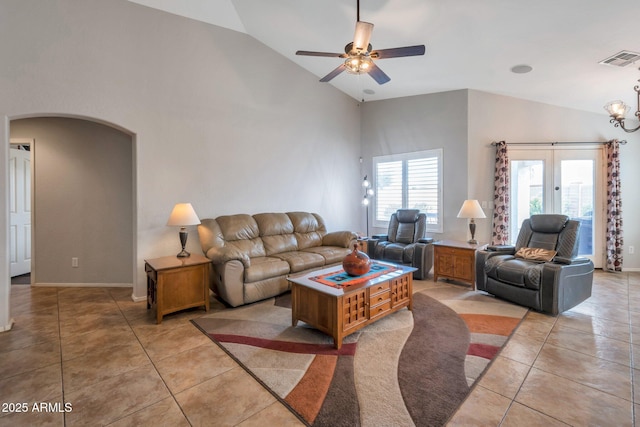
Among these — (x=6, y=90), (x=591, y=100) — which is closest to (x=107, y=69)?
(x=6, y=90)

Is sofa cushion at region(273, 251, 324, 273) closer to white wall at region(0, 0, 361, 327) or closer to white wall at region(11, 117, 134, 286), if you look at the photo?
white wall at region(0, 0, 361, 327)

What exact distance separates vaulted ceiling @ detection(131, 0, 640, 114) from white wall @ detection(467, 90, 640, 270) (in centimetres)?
19

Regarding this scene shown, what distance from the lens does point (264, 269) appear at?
3.76 meters

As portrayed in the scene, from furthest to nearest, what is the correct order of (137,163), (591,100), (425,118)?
1. (425,118)
2. (591,100)
3. (137,163)

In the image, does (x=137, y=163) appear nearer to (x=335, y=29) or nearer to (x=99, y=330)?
(x=99, y=330)

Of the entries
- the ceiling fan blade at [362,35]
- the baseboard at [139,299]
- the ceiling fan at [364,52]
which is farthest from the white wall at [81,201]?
the ceiling fan blade at [362,35]

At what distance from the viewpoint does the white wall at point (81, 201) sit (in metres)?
4.39

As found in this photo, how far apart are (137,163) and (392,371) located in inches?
148

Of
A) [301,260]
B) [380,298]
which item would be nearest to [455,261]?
[380,298]

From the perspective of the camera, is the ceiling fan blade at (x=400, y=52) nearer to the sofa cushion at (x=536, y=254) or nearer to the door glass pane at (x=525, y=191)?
the sofa cushion at (x=536, y=254)

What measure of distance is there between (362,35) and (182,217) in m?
2.84

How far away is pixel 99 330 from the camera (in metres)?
3.03

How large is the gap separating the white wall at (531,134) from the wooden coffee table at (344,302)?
3135 millimetres

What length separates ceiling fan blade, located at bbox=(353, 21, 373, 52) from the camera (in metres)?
2.62
